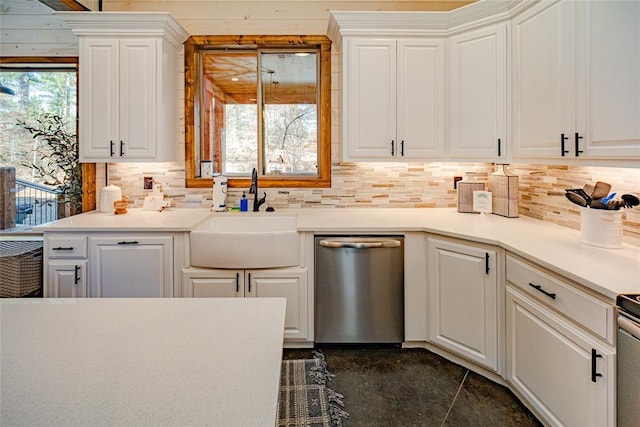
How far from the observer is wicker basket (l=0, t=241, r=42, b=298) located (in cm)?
233

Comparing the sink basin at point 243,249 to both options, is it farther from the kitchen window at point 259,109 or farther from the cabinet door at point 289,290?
the kitchen window at point 259,109

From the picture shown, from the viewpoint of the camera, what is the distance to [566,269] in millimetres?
1508

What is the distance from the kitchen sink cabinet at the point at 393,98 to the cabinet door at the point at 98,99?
176 centimetres

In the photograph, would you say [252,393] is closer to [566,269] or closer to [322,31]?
[566,269]

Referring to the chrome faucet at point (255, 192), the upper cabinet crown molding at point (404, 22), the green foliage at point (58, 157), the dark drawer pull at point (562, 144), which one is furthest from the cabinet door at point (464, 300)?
the green foliage at point (58, 157)

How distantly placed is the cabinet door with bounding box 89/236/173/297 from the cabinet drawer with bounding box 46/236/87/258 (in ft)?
0.17

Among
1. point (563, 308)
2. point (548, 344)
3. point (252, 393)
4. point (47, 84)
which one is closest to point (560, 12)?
point (563, 308)

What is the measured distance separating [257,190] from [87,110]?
141 cm

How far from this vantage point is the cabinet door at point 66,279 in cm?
243

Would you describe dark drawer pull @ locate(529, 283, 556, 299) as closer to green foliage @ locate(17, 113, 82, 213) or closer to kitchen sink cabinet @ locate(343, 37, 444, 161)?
kitchen sink cabinet @ locate(343, 37, 444, 161)

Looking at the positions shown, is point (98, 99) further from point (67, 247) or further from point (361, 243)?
point (361, 243)

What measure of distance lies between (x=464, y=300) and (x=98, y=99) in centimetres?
299

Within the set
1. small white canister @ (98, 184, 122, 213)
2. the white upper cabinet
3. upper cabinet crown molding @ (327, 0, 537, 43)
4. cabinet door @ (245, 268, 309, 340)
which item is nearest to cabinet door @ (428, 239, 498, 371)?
cabinet door @ (245, 268, 309, 340)

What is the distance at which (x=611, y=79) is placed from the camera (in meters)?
1.65
